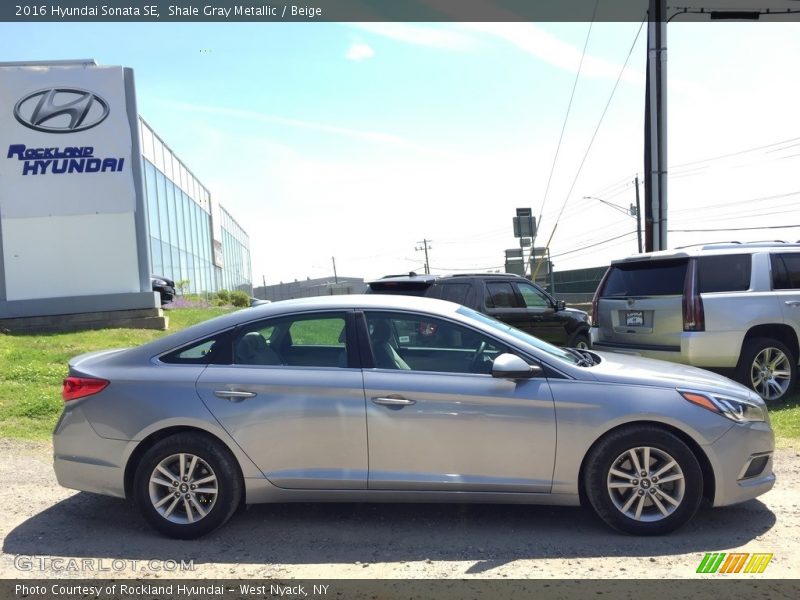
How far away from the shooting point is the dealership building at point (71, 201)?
1415 centimetres

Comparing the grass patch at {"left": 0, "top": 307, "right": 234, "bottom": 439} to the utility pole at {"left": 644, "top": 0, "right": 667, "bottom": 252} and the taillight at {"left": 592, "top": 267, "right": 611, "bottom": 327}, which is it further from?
the utility pole at {"left": 644, "top": 0, "right": 667, "bottom": 252}

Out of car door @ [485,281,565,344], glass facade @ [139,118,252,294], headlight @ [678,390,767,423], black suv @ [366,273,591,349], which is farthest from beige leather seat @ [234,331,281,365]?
glass facade @ [139,118,252,294]

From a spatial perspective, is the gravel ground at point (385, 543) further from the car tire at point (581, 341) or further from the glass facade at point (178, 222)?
the glass facade at point (178, 222)

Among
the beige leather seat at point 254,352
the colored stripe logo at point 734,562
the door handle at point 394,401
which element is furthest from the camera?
the beige leather seat at point 254,352

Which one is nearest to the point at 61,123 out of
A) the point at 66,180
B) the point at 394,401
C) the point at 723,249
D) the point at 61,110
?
the point at 61,110

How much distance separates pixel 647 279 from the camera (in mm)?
7801

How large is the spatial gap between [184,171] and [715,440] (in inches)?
1422

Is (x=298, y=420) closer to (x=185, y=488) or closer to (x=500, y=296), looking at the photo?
(x=185, y=488)

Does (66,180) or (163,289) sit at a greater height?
(66,180)

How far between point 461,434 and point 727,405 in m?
1.78

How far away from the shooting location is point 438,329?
445 centimetres

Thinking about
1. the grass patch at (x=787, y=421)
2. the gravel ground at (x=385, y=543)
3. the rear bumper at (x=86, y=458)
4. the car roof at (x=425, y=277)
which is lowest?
the grass patch at (x=787, y=421)

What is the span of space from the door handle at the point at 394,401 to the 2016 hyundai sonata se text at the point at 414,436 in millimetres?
19

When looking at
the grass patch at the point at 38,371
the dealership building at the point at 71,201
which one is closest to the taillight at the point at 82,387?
the grass patch at the point at 38,371
